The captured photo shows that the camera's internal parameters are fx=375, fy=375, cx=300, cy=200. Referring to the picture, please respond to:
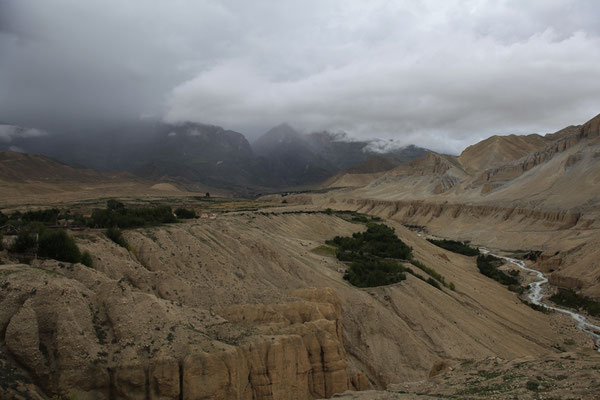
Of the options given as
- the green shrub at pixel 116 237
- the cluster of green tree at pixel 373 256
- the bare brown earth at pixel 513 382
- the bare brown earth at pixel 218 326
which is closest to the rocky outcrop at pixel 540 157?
the cluster of green tree at pixel 373 256

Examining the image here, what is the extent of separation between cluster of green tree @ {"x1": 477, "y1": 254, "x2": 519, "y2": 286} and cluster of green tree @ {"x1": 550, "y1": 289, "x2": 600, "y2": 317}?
5091mm

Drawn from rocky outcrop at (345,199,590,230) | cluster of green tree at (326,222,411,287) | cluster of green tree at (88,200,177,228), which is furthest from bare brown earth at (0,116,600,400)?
rocky outcrop at (345,199,590,230)

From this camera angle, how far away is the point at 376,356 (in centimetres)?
1891

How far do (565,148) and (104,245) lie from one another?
91.0 metres

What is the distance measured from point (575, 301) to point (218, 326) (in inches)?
1360

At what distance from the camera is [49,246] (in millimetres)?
13609

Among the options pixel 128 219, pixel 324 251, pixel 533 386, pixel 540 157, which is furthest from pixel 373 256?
pixel 540 157

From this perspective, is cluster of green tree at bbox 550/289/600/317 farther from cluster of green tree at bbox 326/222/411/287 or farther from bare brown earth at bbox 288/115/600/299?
cluster of green tree at bbox 326/222/411/287

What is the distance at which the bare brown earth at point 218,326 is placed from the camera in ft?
31.5

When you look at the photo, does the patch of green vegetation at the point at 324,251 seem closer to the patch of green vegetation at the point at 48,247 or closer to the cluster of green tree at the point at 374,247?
the cluster of green tree at the point at 374,247

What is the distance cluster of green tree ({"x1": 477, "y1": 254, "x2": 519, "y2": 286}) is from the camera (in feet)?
132

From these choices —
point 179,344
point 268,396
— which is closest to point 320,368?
point 268,396

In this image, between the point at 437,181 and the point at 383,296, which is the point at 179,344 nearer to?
the point at 383,296

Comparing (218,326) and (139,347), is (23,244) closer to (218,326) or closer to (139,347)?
(139,347)
